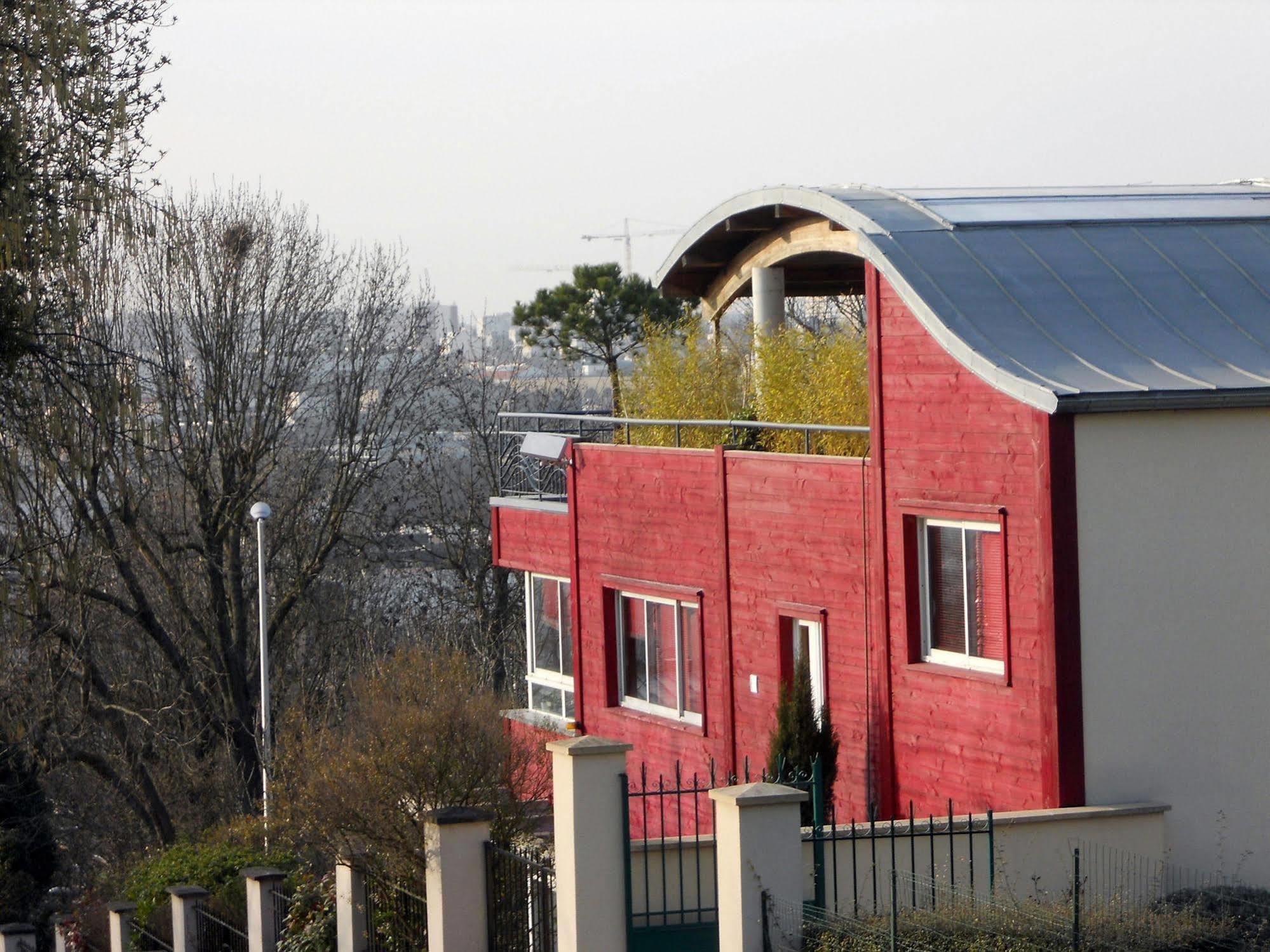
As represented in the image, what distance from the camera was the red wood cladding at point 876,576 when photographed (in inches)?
487

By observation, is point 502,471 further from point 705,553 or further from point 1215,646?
point 1215,646

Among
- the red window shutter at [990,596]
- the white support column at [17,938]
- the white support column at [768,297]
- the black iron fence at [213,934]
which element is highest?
the white support column at [768,297]

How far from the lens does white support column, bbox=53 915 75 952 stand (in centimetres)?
1956

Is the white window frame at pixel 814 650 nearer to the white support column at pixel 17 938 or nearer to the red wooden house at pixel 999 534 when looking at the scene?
the red wooden house at pixel 999 534

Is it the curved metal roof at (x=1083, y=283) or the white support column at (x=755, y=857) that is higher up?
the curved metal roof at (x=1083, y=283)

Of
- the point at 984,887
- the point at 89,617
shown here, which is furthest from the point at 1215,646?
the point at 89,617

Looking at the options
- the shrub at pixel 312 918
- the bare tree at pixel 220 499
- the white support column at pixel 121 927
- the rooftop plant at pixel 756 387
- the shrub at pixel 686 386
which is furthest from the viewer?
the bare tree at pixel 220 499

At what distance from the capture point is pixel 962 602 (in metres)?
13.5

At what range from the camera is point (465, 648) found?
40.6 metres

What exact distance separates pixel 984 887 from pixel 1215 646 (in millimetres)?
2713

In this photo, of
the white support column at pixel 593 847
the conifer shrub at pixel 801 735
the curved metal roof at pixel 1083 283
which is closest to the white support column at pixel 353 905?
the white support column at pixel 593 847

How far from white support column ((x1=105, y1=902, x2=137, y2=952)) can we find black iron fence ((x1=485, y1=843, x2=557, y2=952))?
7674mm

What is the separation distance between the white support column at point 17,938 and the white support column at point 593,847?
11922 millimetres

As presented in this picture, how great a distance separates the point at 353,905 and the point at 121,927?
621 cm
